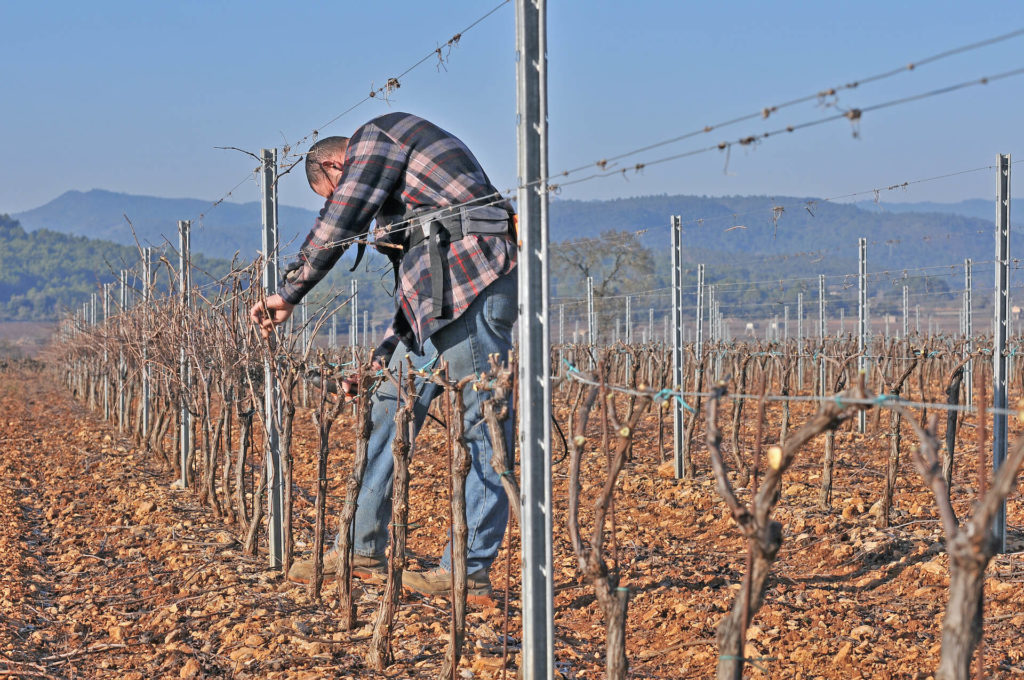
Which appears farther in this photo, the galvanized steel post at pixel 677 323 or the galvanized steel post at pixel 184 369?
the galvanized steel post at pixel 677 323

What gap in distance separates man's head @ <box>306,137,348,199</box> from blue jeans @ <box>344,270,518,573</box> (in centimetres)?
77

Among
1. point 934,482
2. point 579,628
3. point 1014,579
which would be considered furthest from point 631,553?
point 934,482

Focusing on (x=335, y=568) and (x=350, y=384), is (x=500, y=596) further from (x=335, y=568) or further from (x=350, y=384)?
(x=350, y=384)

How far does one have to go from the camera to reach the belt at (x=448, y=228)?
163 inches

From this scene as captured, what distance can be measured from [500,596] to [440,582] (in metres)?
0.26

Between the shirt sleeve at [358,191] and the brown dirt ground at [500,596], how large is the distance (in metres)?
1.51

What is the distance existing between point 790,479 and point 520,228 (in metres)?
6.05

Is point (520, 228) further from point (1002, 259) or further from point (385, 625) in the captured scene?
point (1002, 259)

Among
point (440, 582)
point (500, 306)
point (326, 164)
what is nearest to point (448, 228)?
point (500, 306)

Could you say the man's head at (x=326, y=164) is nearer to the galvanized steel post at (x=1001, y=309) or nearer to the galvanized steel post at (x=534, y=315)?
the galvanized steel post at (x=534, y=315)

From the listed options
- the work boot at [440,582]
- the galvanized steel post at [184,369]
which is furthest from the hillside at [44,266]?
the work boot at [440,582]

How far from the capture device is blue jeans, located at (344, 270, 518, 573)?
4250mm

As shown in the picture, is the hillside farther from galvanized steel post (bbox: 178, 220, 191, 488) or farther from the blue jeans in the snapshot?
the blue jeans

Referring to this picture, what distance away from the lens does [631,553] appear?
5723mm
